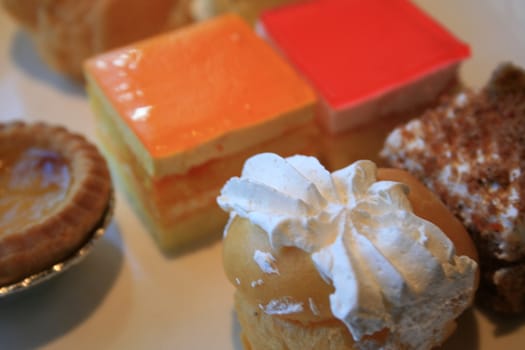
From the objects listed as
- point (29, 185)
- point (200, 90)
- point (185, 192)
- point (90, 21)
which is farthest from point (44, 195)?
point (90, 21)

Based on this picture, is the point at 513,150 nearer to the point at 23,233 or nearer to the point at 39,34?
the point at 23,233

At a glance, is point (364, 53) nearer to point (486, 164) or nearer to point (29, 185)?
point (486, 164)

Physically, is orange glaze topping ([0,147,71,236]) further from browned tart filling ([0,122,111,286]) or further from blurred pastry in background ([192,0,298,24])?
blurred pastry in background ([192,0,298,24])

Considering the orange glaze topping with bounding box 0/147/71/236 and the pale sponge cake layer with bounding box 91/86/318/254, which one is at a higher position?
the orange glaze topping with bounding box 0/147/71/236

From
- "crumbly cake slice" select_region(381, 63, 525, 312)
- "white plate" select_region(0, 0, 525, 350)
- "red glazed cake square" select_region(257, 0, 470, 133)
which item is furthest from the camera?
"red glazed cake square" select_region(257, 0, 470, 133)

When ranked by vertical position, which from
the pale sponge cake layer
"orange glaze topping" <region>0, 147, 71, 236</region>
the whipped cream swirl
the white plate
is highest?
the whipped cream swirl

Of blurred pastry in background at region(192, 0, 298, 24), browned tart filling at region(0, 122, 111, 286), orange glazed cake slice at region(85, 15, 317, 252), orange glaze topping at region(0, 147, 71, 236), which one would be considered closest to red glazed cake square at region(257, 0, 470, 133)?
orange glazed cake slice at region(85, 15, 317, 252)
